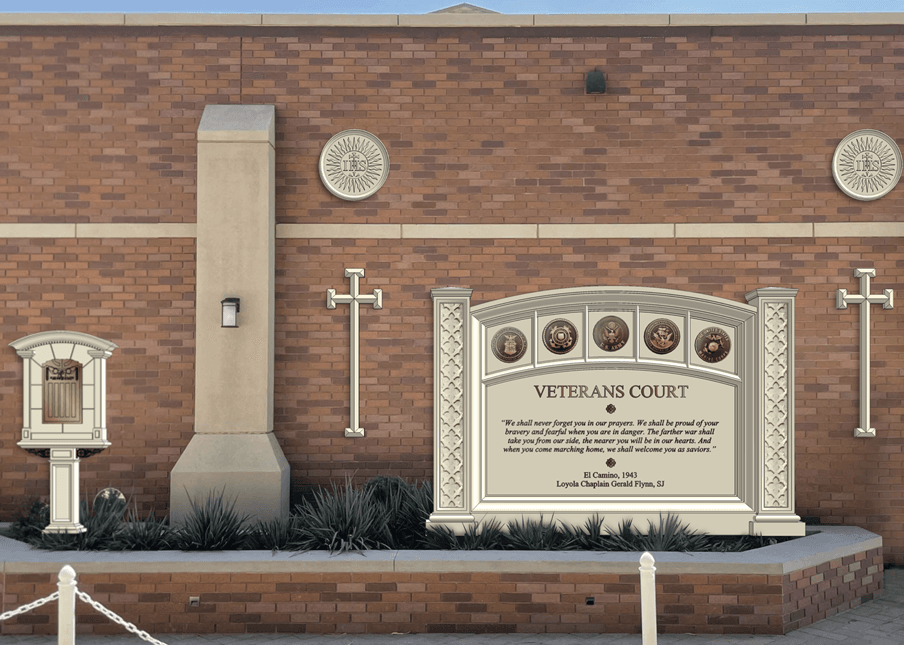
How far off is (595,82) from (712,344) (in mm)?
3305

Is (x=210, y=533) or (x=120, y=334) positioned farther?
(x=120, y=334)

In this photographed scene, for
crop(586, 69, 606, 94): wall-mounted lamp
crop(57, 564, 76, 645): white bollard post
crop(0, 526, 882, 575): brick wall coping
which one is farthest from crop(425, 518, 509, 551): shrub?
crop(586, 69, 606, 94): wall-mounted lamp

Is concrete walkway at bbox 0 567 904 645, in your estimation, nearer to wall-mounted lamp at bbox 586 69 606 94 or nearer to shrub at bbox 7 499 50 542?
shrub at bbox 7 499 50 542

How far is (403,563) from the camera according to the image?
6168 mm

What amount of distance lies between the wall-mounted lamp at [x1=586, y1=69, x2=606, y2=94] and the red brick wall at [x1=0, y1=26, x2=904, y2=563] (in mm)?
135

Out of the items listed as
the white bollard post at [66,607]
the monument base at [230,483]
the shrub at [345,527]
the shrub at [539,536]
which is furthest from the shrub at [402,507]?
the white bollard post at [66,607]

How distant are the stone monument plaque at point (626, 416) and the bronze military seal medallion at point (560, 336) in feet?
0.17

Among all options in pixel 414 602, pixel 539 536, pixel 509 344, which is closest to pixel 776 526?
pixel 539 536

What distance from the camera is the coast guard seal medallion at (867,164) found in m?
8.10

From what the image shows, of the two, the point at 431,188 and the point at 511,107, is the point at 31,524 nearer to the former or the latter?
the point at 431,188

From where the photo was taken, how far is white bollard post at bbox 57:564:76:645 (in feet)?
15.6

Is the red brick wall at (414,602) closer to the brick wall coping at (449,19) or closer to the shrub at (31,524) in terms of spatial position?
the shrub at (31,524)

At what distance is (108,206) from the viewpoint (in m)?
8.05

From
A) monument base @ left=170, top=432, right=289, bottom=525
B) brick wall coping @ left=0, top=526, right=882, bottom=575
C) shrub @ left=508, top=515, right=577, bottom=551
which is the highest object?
monument base @ left=170, top=432, right=289, bottom=525
